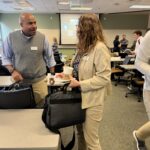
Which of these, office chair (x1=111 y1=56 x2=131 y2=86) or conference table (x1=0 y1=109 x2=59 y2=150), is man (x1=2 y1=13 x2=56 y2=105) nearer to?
conference table (x1=0 y1=109 x2=59 y2=150)

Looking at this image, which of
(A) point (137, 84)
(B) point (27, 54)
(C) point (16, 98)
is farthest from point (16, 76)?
(A) point (137, 84)

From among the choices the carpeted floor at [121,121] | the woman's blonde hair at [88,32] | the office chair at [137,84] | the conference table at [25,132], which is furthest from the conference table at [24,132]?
the office chair at [137,84]

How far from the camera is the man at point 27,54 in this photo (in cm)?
A: 218

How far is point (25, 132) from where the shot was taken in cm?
141

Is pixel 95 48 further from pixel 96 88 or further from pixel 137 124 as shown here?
pixel 137 124

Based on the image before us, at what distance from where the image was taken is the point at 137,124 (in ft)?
10.4

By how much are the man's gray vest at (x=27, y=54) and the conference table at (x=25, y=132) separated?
1.93 ft

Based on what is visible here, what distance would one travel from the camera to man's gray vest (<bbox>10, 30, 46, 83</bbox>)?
221 cm

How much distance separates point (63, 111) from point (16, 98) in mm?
557

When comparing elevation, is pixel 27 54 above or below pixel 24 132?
above

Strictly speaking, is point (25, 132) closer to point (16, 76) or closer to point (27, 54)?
point (16, 76)

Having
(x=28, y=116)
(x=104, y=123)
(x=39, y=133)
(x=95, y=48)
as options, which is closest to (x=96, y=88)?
(x=95, y=48)

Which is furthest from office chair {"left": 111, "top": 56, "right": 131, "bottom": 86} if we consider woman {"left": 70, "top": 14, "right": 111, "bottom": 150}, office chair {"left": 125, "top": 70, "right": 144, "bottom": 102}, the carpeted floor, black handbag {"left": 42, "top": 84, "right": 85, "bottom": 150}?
black handbag {"left": 42, "top": 84, "right": 85, "bottom": 150}

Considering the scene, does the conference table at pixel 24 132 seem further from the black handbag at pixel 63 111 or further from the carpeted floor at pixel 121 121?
the carpeted floor at pixel 121 121
